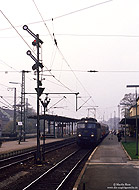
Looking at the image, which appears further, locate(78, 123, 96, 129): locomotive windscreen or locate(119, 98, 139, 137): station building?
locate(119, 98, 139, 137): station building

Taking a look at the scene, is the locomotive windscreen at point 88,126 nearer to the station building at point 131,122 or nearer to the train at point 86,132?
the train at point 86,132

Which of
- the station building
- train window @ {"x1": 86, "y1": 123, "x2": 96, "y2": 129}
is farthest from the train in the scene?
the station building

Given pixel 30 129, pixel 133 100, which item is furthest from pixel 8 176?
pixel 30 129

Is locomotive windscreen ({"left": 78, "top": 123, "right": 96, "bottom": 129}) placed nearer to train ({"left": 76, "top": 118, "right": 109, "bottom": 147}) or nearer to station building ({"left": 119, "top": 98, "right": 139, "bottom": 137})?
train ({"left": 76, "top": 118, "right": 109, "bottom": 147})

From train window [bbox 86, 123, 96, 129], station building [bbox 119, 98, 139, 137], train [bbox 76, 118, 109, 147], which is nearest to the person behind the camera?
train [bbox 76, 118, 109, 147]

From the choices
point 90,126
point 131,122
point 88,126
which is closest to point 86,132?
point 88,126

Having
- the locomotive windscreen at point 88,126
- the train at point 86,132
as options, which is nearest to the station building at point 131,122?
the locomotive windscreen at point 88,126

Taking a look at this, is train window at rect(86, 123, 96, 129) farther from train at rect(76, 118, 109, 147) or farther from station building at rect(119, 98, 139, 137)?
station building at rect(119, 98, 139, 137)

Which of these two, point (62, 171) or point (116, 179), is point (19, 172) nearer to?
point (62, 171)

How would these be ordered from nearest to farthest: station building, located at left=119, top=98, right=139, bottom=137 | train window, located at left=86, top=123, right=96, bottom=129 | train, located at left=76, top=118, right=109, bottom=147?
train, located at left=76, top=118, right=109, bottom=147 → train window, located at left=86, top=123, right=96, bottom=129 → station building, located at left=119, top=98, right=139, bottom=137

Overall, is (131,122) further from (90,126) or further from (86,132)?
(86,132)

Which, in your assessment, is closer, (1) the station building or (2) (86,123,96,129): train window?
(2) (86,123,96,129): train window

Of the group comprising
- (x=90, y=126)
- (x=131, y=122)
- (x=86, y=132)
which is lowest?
(x=86, y=132)

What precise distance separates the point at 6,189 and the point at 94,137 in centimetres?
2138
